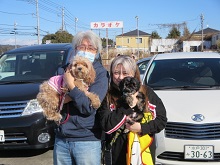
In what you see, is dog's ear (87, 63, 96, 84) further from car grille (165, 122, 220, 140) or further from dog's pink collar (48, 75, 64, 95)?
car grille (165, 122, 220, 140)

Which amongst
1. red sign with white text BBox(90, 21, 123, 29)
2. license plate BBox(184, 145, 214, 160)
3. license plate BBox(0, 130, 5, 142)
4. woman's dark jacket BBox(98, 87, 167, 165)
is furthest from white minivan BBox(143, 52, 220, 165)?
red sign with white text BBox(90, 21, 123, 29)

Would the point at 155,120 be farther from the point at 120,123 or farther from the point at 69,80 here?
the point at 69,80

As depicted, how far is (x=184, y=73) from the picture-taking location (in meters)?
5.25

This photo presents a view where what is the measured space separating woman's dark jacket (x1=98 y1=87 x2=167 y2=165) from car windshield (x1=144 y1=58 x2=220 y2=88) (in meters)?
2.49

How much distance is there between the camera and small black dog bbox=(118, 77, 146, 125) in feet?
7.63

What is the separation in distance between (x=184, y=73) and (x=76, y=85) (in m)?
3.27

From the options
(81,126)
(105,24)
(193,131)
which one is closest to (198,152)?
(193,131)

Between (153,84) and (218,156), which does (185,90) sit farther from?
(218,156)

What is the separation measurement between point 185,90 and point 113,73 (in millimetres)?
2474

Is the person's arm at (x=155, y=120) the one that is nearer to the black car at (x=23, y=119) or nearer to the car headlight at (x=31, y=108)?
the black car at (x=23, y=119)

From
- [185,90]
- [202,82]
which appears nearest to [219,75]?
[202,82]

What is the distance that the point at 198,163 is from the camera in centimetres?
385

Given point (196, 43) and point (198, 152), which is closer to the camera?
point (198, 152)

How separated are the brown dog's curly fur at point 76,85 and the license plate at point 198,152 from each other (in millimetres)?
1982
